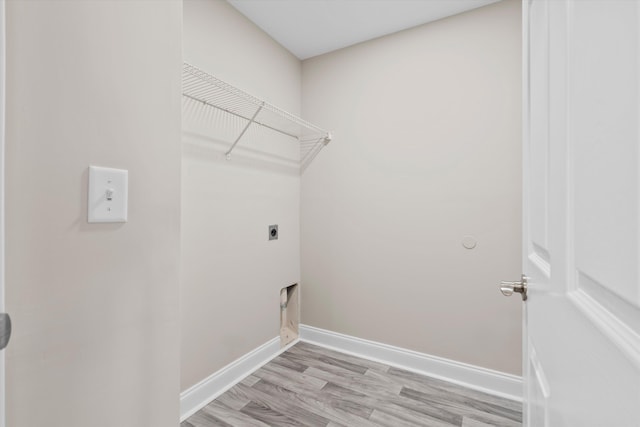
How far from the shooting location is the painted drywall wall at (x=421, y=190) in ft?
5.72

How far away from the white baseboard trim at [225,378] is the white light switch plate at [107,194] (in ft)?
4.52

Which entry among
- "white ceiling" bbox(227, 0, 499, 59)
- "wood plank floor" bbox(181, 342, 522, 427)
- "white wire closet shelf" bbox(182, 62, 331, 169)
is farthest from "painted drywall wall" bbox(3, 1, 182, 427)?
"white ceiling" bbox(227, 0, 499, 59)

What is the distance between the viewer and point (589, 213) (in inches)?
12.9

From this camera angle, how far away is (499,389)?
1728mm

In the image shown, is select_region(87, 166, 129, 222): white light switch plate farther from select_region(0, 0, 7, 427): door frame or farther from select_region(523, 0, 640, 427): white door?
select_region(523, 0, 640, 427): white door

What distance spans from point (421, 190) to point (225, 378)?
1815 mm

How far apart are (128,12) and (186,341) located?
153cm

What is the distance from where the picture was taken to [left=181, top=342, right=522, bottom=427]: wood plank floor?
149 centimetres

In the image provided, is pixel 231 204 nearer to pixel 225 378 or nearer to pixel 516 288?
pixel 225 378

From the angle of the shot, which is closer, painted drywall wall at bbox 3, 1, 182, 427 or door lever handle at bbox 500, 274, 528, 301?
painted drywall wall at bbox 3, 1, 182, 427

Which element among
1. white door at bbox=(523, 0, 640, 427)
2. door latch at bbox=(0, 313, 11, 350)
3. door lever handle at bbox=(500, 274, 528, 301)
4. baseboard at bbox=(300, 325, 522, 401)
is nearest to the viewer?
white door at bbox=(523, 0, 640, 427)

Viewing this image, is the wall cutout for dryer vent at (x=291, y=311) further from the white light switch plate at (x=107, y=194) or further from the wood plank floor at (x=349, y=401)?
the white light switch plate at (x=107, y=194)

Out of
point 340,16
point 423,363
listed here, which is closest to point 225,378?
point 423,363

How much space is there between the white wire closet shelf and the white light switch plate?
3.00ft
